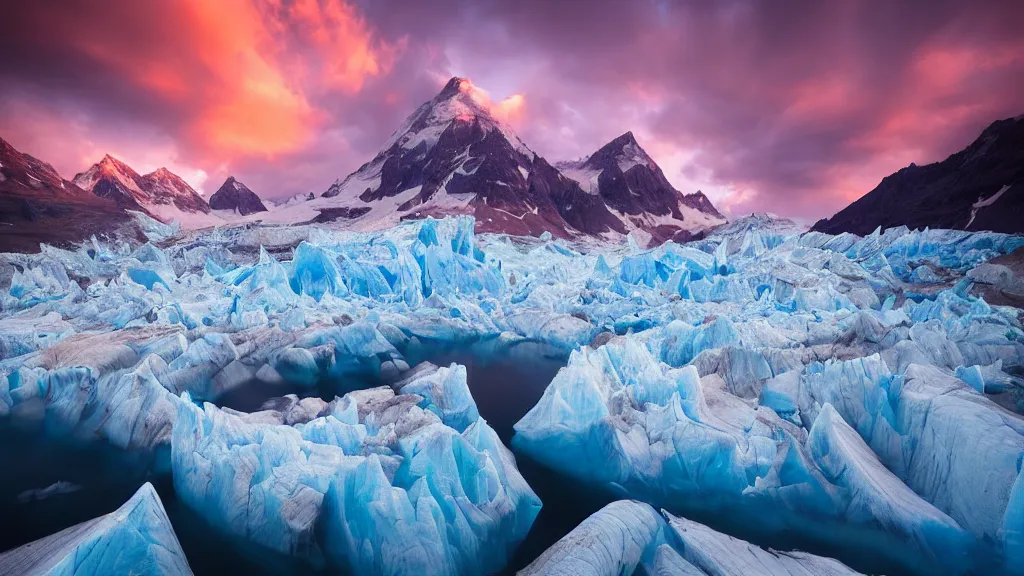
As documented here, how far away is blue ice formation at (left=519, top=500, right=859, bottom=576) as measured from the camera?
193 inches

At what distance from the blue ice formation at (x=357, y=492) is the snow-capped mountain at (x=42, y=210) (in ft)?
156

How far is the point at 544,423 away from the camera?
9305mm

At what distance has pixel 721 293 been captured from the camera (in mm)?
23328

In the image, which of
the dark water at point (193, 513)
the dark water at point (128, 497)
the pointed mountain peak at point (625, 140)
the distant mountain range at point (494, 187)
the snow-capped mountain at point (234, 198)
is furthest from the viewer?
the pointed mountain peak at point (625, 140)

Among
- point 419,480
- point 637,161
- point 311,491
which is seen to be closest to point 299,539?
point 311,491

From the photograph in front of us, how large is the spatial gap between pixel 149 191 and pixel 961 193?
15997cm

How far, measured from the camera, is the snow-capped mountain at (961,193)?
146ft

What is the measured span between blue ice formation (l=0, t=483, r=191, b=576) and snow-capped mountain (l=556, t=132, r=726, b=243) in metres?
117

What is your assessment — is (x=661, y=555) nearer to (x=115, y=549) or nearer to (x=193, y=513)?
(x=115, y=549)

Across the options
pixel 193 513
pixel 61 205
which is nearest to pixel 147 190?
pixel 61 205

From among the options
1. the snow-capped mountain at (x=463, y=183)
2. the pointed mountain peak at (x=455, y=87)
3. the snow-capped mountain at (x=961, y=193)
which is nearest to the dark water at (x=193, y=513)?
the snow-capped mountain at (x=961, y=193)

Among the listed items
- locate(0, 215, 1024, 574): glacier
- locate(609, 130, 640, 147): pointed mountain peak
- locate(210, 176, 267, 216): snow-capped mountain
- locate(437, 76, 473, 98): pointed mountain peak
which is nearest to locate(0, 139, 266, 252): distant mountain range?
locate(210, 176, 267, 216): snow-capped mountain

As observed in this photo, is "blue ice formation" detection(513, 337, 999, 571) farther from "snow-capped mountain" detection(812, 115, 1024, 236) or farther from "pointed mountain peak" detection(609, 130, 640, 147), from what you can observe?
"pointed mountain peak" detection(609, 130, 640, 147)

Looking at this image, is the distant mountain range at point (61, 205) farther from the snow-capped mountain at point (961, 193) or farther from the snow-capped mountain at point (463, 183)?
the snow-capped mountain at point (961, 193)
